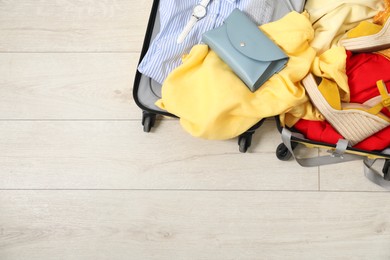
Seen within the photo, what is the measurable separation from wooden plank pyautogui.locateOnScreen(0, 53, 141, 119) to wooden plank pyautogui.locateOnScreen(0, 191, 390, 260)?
0.21 m

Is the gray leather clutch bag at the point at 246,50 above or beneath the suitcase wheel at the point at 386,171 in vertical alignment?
A: above

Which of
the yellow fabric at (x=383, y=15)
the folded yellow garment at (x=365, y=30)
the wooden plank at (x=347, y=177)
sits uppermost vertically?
the yellow fabric at (x=383, y=15)

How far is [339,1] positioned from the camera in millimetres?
800

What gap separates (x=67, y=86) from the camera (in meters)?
0.97

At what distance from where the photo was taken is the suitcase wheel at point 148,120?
0.89 m

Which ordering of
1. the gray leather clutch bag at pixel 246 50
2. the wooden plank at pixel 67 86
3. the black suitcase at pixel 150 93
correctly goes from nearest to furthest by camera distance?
the gray leather clutch bag at pixel 246 50 → the black suitcase at pixel 150 93 → the wooden plank at pixel 67 86

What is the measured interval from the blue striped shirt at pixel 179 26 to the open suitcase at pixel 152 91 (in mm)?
37

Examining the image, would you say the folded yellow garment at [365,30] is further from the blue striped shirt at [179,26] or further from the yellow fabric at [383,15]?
the blue striped shirt at [179,26]

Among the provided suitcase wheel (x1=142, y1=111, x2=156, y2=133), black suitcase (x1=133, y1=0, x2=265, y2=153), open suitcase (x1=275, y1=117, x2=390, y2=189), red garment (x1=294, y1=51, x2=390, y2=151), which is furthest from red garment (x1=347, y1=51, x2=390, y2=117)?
suitcase wheel (x1=142, y1=111, x2=156, y2=133)

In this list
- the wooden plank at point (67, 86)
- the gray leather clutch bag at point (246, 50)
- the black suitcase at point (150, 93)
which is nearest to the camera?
the gray leather clutch bag at point (246, 50)

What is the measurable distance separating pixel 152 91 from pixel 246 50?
236 millimetres

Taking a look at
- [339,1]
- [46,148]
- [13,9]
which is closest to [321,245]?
[339,1]

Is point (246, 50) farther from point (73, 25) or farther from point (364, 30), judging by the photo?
point (73, 25)

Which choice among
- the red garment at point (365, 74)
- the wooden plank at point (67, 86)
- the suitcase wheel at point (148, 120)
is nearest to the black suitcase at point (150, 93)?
the suitcase wheel at point (148, 120)
